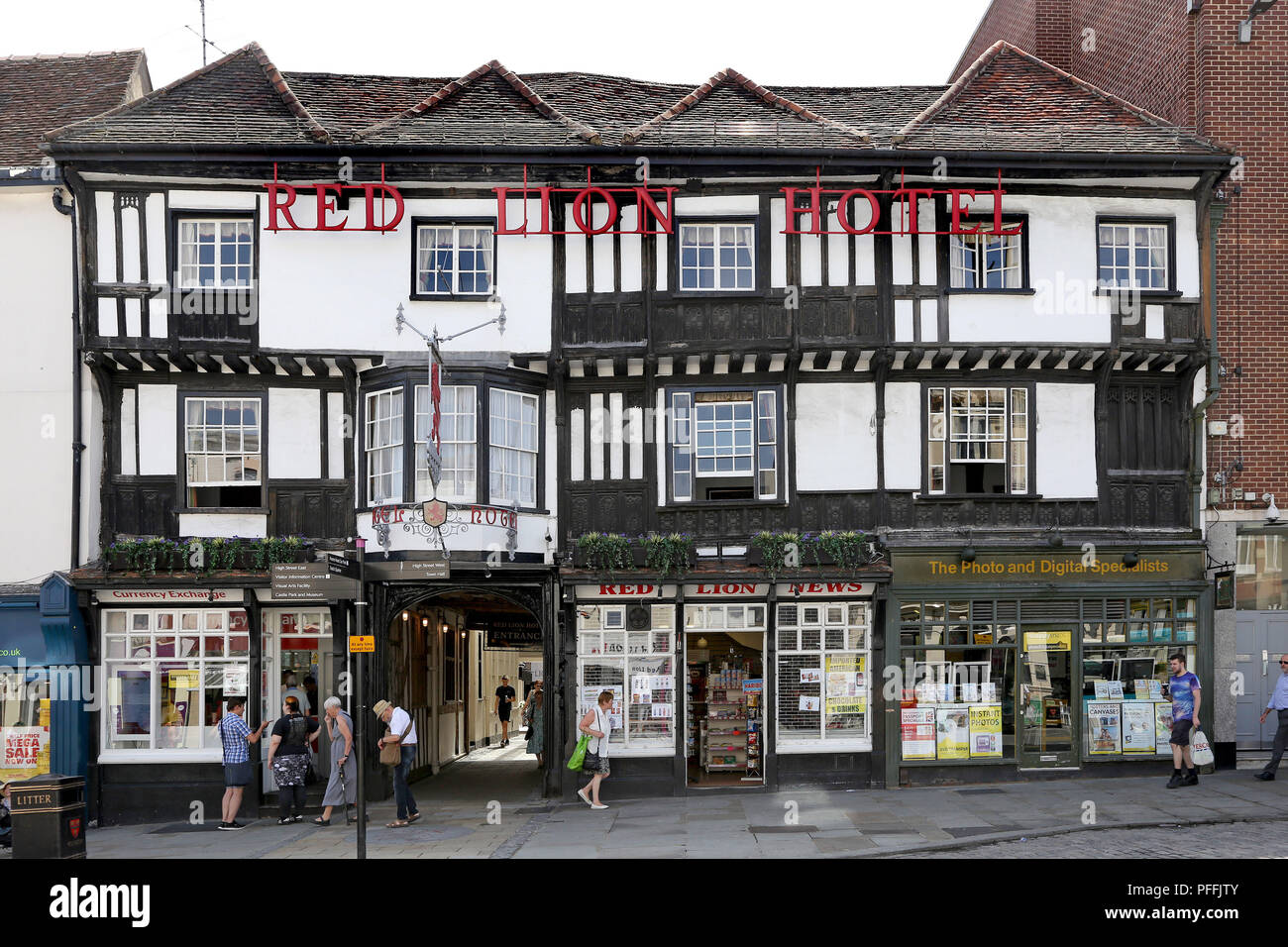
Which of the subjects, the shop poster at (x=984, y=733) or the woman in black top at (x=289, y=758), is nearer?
the woman in black top at (x=289, y=758)

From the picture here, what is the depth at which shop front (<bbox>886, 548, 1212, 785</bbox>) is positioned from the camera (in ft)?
63.5

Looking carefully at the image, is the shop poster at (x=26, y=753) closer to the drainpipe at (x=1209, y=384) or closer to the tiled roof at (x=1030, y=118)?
the tiled roof at (x=1030, y=118)

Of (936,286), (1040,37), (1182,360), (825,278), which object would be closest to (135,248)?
(825,278)

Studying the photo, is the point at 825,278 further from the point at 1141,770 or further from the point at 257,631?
the point at 257,631

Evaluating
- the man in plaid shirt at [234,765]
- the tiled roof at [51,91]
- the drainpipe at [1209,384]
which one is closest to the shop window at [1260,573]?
the drainpipe at [1209,384]

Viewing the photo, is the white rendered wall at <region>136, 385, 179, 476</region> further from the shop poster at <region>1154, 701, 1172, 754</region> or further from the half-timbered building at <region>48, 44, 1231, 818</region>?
the shop poster at <region>1154, 701, 1172, 754</region>

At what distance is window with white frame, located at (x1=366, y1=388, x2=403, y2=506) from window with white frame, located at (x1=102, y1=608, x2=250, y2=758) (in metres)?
2.87

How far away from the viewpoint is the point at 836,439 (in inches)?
776

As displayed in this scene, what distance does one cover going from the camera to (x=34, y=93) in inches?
902

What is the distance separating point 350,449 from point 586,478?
3.68 m

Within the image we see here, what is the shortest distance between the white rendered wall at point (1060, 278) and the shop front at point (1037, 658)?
339 cm

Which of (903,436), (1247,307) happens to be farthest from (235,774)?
(1247,307)

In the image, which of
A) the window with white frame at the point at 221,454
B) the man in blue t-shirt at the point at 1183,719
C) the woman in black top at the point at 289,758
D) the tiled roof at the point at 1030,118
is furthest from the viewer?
the window with white frame at the point at 221,454

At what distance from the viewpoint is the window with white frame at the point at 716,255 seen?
779 inches
